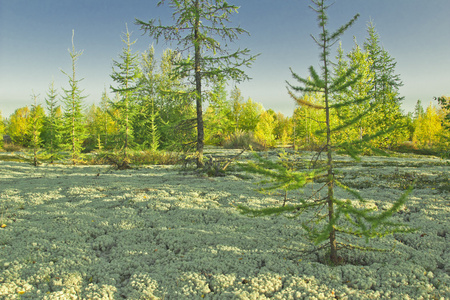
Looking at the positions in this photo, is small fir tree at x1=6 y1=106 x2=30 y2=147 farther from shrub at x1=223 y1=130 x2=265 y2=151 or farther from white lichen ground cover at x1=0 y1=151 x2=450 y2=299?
white lichen ground cover at x1=0 y1=151 x2=450 y2=299

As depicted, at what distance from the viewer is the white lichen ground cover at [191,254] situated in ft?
10.5

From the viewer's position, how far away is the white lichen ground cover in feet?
10.5

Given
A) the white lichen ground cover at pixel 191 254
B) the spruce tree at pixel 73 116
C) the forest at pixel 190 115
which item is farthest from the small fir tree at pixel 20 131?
the white lichen ground cover at pixel 191 254

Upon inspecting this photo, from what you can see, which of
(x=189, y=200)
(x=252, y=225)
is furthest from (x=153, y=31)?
(x=252, y=225)

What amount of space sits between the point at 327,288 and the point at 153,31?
41.5 feet

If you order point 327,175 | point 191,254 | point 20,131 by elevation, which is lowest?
point 191,254

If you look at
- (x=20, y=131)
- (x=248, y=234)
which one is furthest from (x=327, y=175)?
(x=20, y=131)

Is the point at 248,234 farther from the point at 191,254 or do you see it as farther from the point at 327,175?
the point at 327,175

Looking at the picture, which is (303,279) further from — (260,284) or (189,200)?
(189,200)

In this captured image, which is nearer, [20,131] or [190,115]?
[190,115]

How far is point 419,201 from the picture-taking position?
6902mm

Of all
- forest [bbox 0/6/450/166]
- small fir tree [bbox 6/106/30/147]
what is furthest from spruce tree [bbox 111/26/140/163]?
small fir tree [bbox 6/106/30/147]

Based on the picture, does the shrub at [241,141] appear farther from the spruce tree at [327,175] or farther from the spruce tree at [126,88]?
the spruce tree at [327,175]

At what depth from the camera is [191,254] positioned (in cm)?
417
